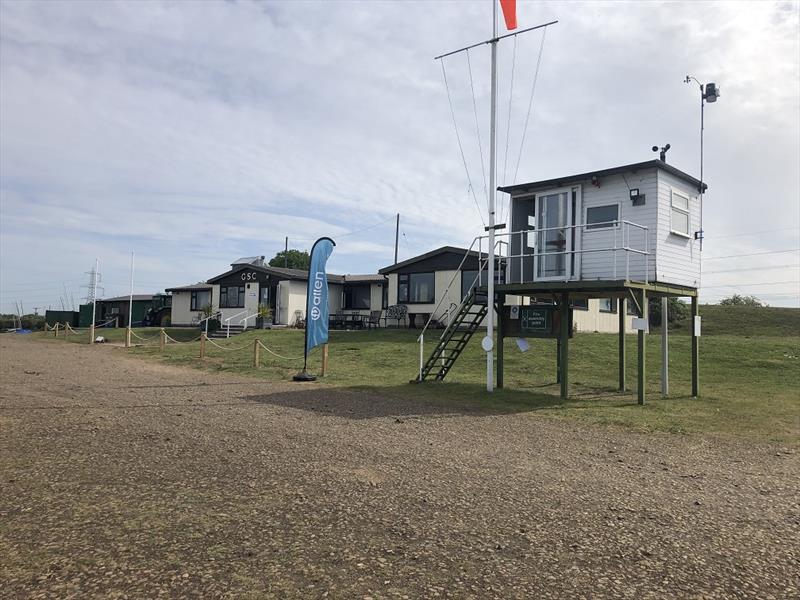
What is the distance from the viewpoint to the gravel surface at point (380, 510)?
396 centimetres

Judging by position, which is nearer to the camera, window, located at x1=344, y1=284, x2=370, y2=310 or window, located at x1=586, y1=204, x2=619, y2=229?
window, located at x1=586, y1=204, x2=619, y2=229

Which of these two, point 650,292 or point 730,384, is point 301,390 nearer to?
point 650,292

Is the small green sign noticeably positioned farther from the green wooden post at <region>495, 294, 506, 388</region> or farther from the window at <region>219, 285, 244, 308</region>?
the window at <region>219, 285, 244, 308</region>

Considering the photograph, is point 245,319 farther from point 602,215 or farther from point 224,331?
point 602,215

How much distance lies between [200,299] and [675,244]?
121ft

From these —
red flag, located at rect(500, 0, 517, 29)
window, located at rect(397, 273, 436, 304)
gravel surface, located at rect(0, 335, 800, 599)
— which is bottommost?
gravel surface, located at rect(0, 335, 800, 599)

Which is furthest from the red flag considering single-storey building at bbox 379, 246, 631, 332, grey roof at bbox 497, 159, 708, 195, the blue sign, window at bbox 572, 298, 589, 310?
window at bbox 572, 298, 589, 310

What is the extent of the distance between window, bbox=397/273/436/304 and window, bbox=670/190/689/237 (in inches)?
698

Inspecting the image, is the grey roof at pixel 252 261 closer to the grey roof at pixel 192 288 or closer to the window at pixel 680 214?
the grey roof at pixel 192 288

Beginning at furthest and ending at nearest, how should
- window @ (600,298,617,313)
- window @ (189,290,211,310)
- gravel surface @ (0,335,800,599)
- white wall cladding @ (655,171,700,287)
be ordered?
window @ (189,290,211,310) → window @ (600,298,617,313) → white wall cladding @ (655,171,700,287) → gravel surface @ (0,335,800,599)

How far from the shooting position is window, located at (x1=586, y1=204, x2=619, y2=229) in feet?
48.3

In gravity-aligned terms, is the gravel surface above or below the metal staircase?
below

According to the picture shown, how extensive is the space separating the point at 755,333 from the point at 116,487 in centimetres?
3746

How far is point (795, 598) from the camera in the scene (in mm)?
3826
